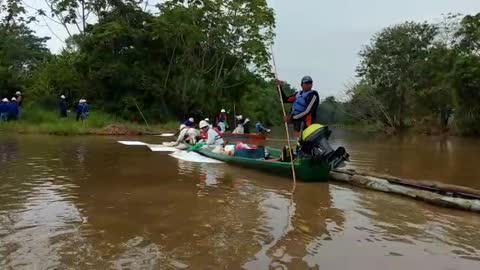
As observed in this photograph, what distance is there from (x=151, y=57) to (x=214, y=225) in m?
26.6

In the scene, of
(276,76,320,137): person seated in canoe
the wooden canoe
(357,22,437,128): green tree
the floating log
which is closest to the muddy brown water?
the floating log

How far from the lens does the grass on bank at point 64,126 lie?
21.7 meters

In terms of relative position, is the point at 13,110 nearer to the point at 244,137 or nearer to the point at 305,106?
the point at 244,137

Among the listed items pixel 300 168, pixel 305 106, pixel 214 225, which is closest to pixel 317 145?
pixel 300 168

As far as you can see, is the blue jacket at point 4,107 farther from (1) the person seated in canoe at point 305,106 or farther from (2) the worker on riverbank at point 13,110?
(1) the person seated in canoe at point 305,106

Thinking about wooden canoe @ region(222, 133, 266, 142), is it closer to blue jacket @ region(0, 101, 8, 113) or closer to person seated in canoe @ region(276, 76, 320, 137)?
Answer: blue jacket @ region(0, 101, 8, 113)

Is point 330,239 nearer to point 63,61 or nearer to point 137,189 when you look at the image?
point 137,189

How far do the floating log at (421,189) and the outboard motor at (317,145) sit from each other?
19.0 inches

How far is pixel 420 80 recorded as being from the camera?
37.7 metres

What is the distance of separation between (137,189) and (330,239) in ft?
12.1

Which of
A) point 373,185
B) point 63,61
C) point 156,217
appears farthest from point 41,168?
point 63,61

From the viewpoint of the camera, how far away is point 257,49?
3070cm

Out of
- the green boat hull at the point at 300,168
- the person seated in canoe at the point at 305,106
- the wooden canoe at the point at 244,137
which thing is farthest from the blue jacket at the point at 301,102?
the wooden canoe at the point at 244,137

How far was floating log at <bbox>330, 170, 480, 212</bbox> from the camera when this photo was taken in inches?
251
